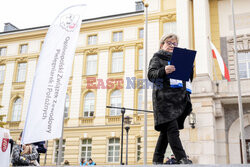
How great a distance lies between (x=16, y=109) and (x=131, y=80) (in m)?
12.1

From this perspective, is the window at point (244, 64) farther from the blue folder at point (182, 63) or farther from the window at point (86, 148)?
the blue folder at point (182, 63)

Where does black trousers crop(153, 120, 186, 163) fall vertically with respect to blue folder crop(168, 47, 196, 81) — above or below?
below

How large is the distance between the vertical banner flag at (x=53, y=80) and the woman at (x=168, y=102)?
10.9 ft

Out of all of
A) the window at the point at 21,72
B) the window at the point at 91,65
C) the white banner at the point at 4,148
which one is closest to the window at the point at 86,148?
the window at the point at 91,65

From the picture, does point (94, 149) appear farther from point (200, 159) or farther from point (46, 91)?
point (46, 91)

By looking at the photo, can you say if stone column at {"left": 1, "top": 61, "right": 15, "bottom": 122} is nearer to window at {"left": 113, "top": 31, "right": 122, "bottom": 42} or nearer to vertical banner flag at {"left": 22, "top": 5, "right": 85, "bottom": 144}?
window at {"left": 113, "top": 31, "right": 122, "bottom": 42}

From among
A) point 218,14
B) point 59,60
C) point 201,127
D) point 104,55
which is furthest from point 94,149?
point 59,60

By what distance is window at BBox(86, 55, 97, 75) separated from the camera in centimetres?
2944

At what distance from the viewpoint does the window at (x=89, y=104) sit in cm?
2817

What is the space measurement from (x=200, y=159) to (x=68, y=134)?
1439 centimetres

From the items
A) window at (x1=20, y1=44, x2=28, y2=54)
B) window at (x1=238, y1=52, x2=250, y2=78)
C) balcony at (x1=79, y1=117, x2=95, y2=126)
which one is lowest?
balcony at (x1=79, y1=117, x2=95, y2=126)

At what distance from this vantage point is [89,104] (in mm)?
28484

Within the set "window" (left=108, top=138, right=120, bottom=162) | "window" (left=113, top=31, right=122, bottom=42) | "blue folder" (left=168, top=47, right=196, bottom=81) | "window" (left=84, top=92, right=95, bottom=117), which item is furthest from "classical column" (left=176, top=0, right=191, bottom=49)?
"blue folder" (left=168, top=47, right=196, bottom=81)

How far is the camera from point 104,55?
29094mm
